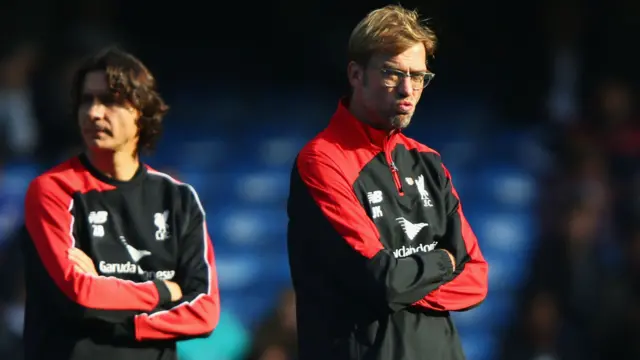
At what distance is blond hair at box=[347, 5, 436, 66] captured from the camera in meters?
4.54

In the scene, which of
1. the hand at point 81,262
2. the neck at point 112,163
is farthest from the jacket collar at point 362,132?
the hand at point 81,262

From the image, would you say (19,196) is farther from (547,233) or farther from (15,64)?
(547,233)

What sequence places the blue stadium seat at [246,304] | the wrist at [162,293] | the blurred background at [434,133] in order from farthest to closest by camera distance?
the blue stadium seat at [246,304]
the blurred background at [434,133]
the wrist at [162,293]

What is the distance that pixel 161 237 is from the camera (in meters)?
4.86

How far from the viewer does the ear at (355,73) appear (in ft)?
15.0

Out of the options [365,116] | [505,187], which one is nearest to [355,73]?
[365,116]

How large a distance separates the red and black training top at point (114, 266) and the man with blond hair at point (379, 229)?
49 cm

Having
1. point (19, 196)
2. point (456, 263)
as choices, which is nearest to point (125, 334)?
point (456, 263)

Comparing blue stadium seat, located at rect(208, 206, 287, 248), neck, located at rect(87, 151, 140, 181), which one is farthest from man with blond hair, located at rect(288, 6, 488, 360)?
blue stadium seat, located at rect(208, 206, 287, 248)

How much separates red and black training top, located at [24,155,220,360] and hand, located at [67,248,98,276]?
2 centimetres

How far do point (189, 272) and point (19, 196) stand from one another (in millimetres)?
4497

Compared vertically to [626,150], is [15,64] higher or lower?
higher

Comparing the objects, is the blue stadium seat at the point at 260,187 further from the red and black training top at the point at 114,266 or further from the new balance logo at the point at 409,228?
the new balance logo at the point at 409,228

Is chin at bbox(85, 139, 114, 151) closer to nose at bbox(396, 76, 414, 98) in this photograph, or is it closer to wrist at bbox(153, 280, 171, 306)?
wrist at bbox(153, 280, 171, 306)
